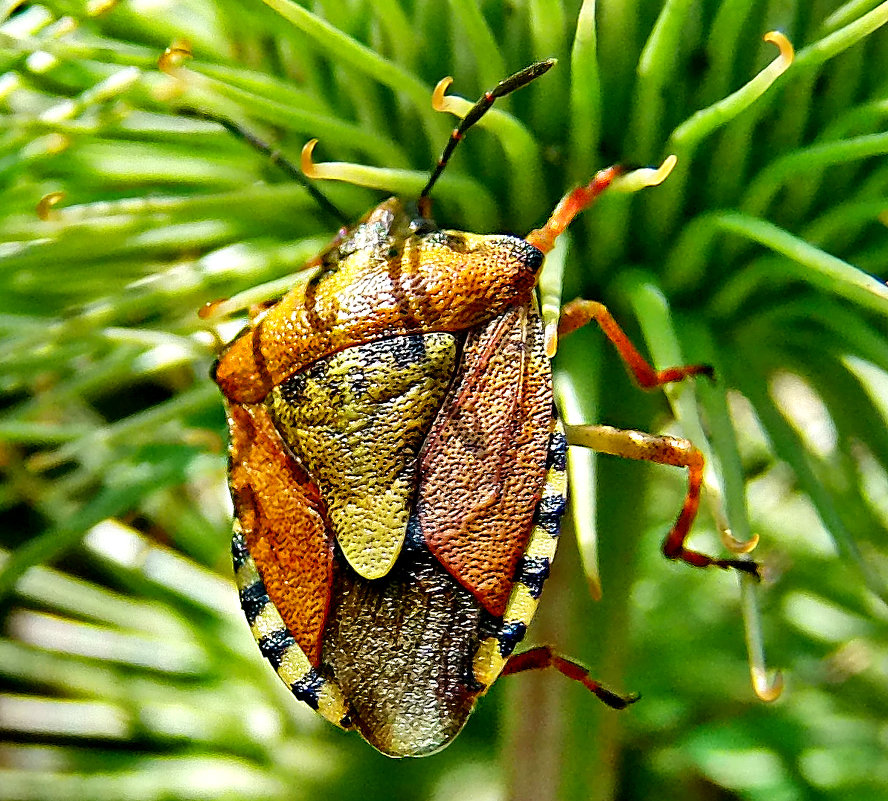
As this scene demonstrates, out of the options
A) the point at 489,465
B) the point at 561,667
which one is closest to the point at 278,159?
the point at 489,465

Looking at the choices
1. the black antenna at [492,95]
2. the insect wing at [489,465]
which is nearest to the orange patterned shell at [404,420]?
the insect wing at [489,465]

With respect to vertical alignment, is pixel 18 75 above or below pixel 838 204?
above

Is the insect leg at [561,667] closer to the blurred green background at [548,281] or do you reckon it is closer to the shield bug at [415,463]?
the shield bug at [415,463]

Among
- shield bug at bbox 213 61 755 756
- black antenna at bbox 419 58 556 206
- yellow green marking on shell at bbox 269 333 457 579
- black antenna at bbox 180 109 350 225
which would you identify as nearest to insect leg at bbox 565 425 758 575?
shield bug at bbox 213 61 755 756

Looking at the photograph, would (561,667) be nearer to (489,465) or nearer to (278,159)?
(489,465)

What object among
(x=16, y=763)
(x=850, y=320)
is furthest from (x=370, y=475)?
(x=16, y=763)

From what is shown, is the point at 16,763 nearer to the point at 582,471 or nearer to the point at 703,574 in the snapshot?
the point at 703,574
